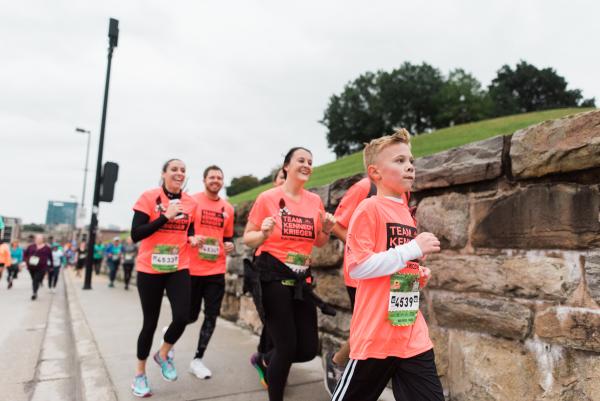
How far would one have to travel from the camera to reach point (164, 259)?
137 inches

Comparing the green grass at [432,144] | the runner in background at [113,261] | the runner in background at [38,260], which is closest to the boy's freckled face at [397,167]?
the green grass at [432,144]

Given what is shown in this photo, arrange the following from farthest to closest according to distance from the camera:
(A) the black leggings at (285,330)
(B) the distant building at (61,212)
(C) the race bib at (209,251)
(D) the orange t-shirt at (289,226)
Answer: (B) the distant building at (61,212)
(C) the race bib at (209,251)
(D) the orange t-shirt at (289,226)
(A) the black leggings at (285,330)

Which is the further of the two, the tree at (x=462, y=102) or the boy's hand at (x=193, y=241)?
the tree at (x=462, y=102)

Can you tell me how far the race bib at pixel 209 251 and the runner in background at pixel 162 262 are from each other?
47 centimetres

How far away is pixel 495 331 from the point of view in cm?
257

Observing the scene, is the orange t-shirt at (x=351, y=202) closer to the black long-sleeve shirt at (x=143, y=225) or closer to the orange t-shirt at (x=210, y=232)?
the black long-sleeve shirt at (x=143, y=225)

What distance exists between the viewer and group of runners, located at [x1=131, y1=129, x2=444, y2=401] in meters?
1.98

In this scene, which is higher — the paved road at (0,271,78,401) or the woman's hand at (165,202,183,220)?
the woman's hand at (165,202,183,220)

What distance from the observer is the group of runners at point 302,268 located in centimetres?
198

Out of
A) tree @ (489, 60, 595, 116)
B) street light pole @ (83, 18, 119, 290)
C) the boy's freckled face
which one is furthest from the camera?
tree @ (489, 60, 595, 116)

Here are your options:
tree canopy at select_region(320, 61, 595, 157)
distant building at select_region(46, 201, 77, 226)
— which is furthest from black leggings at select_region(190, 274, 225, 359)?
tree canopy at select_region(320, 61, 595, 157)

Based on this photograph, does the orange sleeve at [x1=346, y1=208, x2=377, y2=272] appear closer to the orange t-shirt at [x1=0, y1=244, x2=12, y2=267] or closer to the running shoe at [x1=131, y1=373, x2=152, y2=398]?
the running shoe at [x1=131, y1=373, x2=152, y2=398]

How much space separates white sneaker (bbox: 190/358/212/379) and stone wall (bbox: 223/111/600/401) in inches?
79.5

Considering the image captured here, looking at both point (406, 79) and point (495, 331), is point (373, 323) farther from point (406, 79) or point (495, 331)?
point (406, 79)
